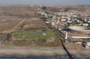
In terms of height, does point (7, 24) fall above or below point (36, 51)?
below

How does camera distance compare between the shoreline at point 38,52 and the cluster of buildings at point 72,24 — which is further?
the cluster of buildings at point 72,24

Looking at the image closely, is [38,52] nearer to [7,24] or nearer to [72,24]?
[72,24]

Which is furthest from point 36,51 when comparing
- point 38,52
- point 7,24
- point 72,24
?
point 7,24

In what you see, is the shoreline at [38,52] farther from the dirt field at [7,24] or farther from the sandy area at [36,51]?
the dirt field at [7,24]

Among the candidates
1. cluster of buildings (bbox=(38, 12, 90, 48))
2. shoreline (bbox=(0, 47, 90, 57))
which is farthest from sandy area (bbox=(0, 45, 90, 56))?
cluster of buildings (bbox=(38, 12, 90, 48))


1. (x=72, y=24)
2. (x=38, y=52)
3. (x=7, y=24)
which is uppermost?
(x=38, y=52)

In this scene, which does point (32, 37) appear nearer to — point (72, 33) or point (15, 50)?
point (15, 50)

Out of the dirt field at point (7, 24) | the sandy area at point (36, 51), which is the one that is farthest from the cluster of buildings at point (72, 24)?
the dirt field at point (7, 24)

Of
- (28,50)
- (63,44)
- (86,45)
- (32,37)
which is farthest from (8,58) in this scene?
(86,45)

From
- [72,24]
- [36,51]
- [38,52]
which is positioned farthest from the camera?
[72,24]

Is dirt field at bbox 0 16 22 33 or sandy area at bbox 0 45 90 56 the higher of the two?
sandy area at bbox 0 45 90 56

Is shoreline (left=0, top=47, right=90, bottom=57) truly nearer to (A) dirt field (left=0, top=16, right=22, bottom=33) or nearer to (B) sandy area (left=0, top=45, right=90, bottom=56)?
(B) sandy area (left=0, top=45, right=90, bottom=56)
